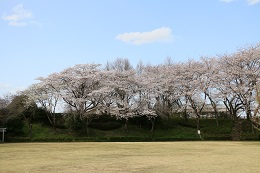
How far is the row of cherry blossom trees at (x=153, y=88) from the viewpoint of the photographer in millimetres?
40094

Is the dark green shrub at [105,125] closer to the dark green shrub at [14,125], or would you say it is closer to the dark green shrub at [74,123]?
the dark green shrub at [74,123]

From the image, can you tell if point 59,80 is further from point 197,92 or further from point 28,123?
point 197,92

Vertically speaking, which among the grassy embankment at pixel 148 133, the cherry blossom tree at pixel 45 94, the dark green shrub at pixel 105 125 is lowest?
the grassy embankment at pixel 148 133

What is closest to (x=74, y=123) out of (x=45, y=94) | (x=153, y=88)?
(x=45, y=94)

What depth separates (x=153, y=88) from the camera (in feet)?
157

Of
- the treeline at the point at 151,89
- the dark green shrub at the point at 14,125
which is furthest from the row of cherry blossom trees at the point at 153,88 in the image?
the dark green shrub at the point at 14,125

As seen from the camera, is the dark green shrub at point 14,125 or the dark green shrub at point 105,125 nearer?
the dark green shrub at point 14,125

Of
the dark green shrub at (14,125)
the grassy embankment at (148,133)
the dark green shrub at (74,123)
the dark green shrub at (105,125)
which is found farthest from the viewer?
the dark green shrub at (105,125)

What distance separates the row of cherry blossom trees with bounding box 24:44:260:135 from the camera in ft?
132

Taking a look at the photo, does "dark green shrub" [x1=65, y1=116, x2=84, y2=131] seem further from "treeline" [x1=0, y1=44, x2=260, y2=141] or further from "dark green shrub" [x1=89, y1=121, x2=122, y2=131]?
"dark green shrub" [x1=89, y1=121, x2=122, y2=131]

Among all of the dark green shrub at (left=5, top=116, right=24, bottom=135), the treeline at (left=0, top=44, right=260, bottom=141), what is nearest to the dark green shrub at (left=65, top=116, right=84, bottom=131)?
the treeline at (left=0, top=44, right=260, bottom=141)

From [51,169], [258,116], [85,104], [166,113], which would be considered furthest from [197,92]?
[51,169]

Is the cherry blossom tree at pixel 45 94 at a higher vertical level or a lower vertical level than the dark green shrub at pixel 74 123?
higher

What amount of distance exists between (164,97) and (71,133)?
56.3ft
